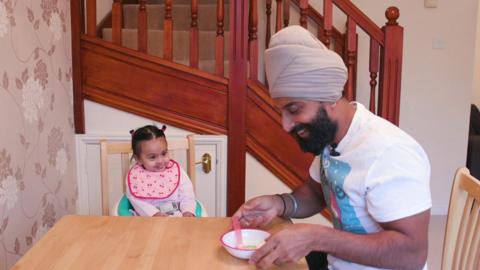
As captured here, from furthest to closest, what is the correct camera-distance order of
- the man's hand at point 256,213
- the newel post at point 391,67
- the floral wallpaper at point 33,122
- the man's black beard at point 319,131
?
1. the newel post at point 391,67
2. the floral wallpaper at point 33,122
3. the man's hand at point 256,213
4. the man's black beard at point 319,131

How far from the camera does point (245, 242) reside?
1.36 m

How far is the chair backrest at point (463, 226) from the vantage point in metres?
1.33

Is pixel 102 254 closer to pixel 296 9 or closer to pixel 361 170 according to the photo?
pixel 361 170

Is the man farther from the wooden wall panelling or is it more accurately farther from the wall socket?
the wall socket

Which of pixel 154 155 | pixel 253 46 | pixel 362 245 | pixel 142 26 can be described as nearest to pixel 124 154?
pixel 154 155

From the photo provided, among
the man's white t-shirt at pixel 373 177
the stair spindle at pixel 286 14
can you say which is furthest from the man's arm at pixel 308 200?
the stair spindle at pixel 286 14

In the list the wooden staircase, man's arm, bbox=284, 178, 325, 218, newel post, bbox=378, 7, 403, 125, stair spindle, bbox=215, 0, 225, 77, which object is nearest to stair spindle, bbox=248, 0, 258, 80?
the wooden staircase

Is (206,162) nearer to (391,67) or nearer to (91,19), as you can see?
(91,19)

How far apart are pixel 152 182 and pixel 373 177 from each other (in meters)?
Result: 1.19

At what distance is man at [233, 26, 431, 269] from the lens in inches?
45.8

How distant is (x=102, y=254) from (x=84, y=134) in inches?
58.0

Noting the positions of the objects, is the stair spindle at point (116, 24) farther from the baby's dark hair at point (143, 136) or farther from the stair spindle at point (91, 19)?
the baby's dark hair at point (143, 136)

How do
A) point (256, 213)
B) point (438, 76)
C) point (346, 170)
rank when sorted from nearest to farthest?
1. point (346, 170)
2. point (256, 213)
3. point (438, 76)

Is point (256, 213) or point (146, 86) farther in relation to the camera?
point (146, 86)
